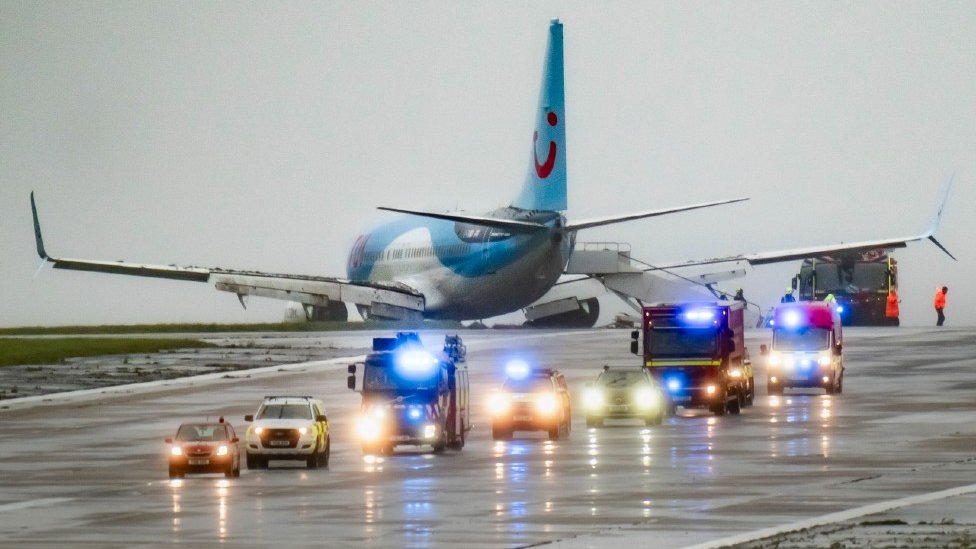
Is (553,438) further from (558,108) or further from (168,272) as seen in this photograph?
(168,272)

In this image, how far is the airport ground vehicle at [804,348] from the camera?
217 feet

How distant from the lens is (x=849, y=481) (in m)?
35.9

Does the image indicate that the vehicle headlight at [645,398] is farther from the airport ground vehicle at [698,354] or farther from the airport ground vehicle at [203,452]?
the airport ground vehicle at [203,452]

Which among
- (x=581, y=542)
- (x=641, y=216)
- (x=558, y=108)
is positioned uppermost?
(x=558, y=108)

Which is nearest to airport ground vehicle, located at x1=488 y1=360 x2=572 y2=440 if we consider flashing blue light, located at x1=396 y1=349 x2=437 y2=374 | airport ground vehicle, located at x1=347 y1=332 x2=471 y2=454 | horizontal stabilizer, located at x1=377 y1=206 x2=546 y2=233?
airport ground vehicle, located at x1=347 y1=332 x2=471 y2=454

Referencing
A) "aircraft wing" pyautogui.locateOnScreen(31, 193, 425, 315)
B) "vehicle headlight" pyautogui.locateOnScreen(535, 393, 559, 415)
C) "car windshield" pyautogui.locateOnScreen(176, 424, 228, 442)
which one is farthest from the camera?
"aircraft wing" pyautogui.locateOnScreen(31, 193, 425, 315)

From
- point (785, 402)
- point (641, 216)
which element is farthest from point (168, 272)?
point (785, 402)

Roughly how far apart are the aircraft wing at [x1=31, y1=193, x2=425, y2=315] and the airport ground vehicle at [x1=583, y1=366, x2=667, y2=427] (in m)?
50.8

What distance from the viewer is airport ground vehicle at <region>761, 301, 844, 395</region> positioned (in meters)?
66.2

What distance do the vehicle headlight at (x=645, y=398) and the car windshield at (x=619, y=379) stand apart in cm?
43

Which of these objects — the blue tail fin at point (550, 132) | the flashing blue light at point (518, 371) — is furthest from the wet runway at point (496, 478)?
the blue tail fin at point (550, 132)

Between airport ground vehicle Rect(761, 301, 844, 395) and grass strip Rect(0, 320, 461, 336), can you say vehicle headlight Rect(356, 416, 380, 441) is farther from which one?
grass strip Rect(0, 320, 461, 336)

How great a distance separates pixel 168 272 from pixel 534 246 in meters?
22.3

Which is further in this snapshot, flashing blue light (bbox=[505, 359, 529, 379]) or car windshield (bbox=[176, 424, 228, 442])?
flashing blue light (bbox=[505, 359, 529, 379])
